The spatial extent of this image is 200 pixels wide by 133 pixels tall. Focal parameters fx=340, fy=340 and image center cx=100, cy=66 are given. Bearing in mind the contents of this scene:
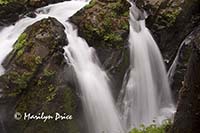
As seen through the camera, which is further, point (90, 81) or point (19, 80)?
point (90, 81)

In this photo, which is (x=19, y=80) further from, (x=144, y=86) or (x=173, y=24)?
(x=173, y=24)

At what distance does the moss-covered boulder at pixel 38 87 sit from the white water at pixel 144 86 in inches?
61.0

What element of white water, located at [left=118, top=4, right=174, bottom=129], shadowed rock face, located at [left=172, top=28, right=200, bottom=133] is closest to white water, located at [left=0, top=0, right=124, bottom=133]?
white water, located at [left=118, top=4, right=174, bottom=129]

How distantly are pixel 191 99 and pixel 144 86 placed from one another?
4.84m

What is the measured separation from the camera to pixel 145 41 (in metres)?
8.43

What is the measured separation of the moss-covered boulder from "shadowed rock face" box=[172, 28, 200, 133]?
342 cm

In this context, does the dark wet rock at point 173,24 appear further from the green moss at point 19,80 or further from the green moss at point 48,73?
the green moss at point 19,80

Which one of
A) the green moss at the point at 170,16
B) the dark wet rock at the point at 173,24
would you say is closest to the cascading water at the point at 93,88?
the dark wet rock at the point at 173,24

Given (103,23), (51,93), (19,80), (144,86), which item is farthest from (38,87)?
(144,86)

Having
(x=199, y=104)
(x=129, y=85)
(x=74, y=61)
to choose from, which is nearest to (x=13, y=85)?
(x=74, y=61)

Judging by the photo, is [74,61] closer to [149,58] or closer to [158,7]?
[149,58]

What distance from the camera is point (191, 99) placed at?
3.21 metres

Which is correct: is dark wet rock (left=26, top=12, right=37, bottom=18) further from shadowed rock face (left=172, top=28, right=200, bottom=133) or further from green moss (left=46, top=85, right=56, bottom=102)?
shadowed rock face (left=172, top=28, right=200, bottom=133)

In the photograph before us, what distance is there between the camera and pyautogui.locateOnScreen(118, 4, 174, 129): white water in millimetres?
7730
